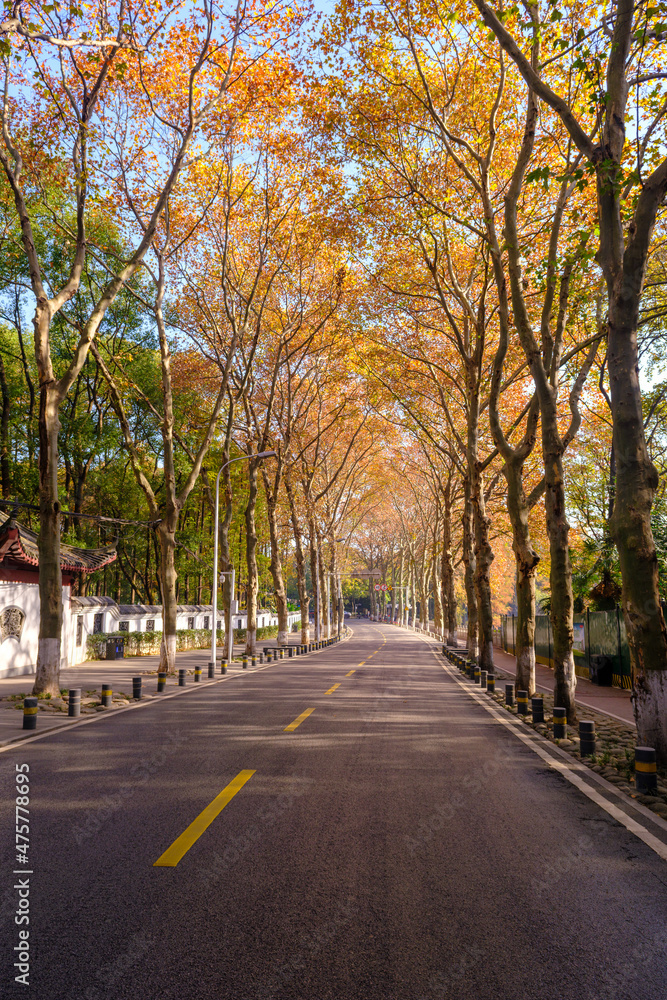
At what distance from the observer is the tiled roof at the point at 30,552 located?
62.2 feet

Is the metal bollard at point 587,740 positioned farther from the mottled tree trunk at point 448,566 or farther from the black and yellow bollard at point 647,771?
the mottled tree trunk at point 448,566

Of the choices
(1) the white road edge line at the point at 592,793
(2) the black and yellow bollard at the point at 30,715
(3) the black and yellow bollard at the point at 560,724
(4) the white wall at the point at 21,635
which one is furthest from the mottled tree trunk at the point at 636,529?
(4) the white wall at the point at 21,635

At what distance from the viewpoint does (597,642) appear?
2212cm

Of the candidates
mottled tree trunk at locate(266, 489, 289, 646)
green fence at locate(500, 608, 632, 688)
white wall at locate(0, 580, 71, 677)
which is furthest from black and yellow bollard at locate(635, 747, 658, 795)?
mottled tree trunk at locate(266, 489, 289, 646)

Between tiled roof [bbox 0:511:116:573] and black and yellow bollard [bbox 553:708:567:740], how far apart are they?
51.0 ft

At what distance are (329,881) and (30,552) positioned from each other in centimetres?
1914

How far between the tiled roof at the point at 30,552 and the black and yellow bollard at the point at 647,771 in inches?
681

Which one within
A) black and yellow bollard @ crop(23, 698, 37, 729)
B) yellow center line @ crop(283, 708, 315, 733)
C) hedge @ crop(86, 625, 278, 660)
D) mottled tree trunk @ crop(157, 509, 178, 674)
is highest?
mottled tree trunk @ crop(157, 509, 178, 674)

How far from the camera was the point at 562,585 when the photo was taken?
1179 cm

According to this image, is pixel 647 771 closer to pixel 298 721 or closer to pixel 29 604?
pixel 298 721

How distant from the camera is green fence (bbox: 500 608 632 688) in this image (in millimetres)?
19469

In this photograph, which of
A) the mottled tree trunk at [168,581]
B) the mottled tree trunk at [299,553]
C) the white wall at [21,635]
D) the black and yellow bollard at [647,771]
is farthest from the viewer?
the mottled tree trunk at [299,553]

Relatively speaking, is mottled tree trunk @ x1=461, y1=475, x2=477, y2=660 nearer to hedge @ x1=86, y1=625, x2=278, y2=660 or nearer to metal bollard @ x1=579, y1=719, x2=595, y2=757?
hedge @ x1=86, y1=625, x2=278, y2=660

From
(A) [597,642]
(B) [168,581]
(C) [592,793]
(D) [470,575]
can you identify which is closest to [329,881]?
(C) [592,793]
